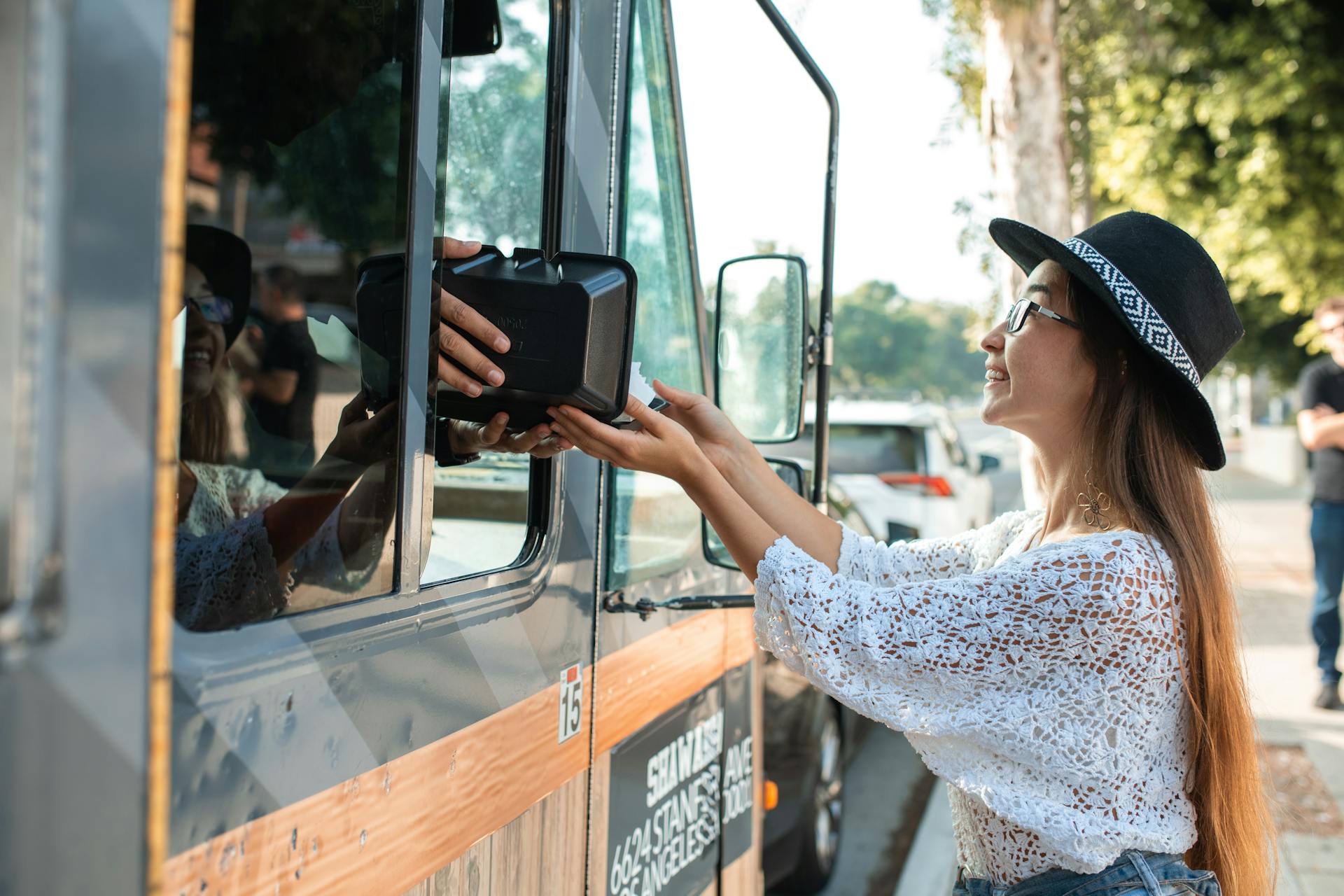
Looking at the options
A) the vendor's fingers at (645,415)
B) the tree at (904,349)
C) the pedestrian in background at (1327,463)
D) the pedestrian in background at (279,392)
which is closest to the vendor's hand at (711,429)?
the vendor's fingers at (645,415)

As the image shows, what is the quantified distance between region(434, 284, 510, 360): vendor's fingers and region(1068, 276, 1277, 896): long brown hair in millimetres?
964

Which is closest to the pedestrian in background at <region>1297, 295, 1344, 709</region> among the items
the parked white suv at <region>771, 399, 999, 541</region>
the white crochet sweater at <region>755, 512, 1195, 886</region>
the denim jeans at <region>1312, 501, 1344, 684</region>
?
the denim jeans at <region>1312, 501, 1344, 684</region>

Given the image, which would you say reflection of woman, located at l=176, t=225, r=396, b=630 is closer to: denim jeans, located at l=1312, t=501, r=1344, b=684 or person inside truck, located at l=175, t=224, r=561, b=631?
person inside truck, located at l=175, t=224, r=561, b=631

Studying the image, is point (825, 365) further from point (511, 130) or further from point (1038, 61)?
point (1038, 61)

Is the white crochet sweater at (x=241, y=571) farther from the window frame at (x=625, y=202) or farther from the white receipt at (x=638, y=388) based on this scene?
the window frame at (x=625, y=202)

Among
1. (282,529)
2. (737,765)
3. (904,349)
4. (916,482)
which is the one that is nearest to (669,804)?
(737,765)

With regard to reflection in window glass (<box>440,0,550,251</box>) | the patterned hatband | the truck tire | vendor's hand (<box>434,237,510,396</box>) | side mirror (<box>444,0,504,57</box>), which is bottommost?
the truck tire

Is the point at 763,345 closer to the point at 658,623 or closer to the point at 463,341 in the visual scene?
the point at 658,623

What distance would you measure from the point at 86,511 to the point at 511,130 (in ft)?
5.80

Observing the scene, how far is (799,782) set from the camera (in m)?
3.92

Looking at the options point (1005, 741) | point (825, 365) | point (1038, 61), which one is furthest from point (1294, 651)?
point (1005, 741)

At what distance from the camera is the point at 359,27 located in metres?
1.78

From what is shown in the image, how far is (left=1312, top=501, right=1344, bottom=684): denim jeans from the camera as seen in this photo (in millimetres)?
5418

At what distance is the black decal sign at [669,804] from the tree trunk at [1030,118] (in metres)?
3.68
